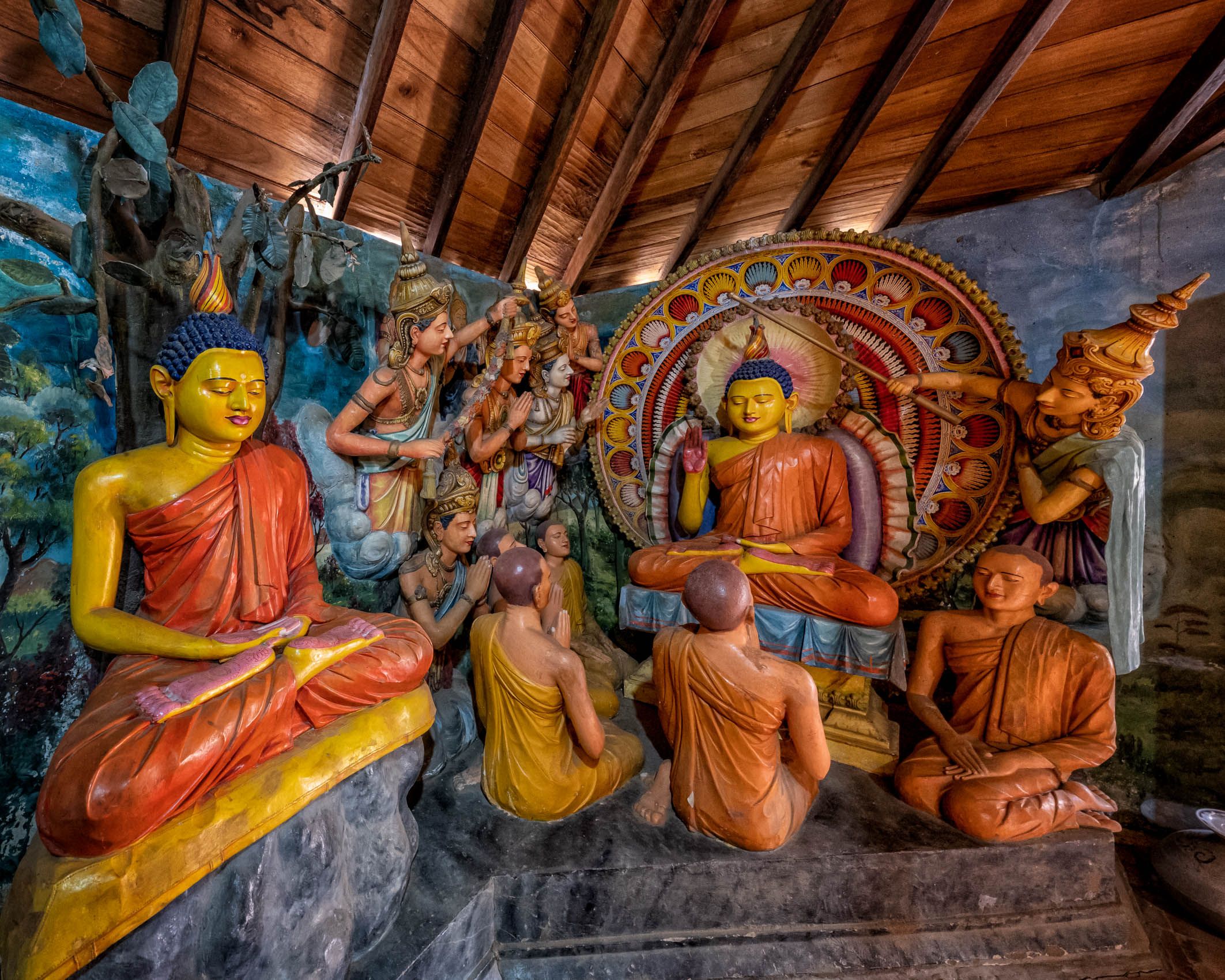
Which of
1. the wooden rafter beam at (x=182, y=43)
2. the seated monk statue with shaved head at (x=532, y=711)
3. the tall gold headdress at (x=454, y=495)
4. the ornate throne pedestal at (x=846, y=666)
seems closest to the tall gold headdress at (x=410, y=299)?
the tall gold headdress at (x=454, y=495)

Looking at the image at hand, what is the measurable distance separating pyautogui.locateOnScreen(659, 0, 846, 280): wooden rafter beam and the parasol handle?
791 mm

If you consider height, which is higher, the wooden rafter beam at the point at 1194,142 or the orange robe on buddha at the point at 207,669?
the wooden rafter beam at the point at 1194,142

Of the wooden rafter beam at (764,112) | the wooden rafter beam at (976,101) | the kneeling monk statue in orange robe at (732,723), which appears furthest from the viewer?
the wooden rafter beam at (764,112)

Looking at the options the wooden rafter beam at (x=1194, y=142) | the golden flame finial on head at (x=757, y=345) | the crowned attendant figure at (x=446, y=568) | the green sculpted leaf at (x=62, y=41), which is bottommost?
the crowned attendant figure at (x=446, y=568)

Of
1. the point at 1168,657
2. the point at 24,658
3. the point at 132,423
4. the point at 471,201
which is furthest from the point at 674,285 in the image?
the point at 24,658

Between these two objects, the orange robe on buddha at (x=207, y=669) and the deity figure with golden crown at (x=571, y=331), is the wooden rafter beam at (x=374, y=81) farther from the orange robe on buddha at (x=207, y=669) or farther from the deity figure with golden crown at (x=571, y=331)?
the orange robe on buddha at (x=207, y=669)

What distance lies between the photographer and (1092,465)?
280cm

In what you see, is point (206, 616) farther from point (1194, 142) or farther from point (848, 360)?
point (1194, 142)

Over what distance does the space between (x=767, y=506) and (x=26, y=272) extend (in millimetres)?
3848

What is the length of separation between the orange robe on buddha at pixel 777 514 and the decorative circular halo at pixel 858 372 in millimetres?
402

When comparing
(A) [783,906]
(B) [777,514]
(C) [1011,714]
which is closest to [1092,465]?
(C) [1011,714]

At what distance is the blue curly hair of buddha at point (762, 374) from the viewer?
138 inches

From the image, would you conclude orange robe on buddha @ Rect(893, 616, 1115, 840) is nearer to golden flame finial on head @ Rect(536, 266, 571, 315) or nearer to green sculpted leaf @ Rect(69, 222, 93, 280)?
golden flame finial on head @ Rect(536, 266, 571, 315)

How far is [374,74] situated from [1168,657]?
5626 millimetres
